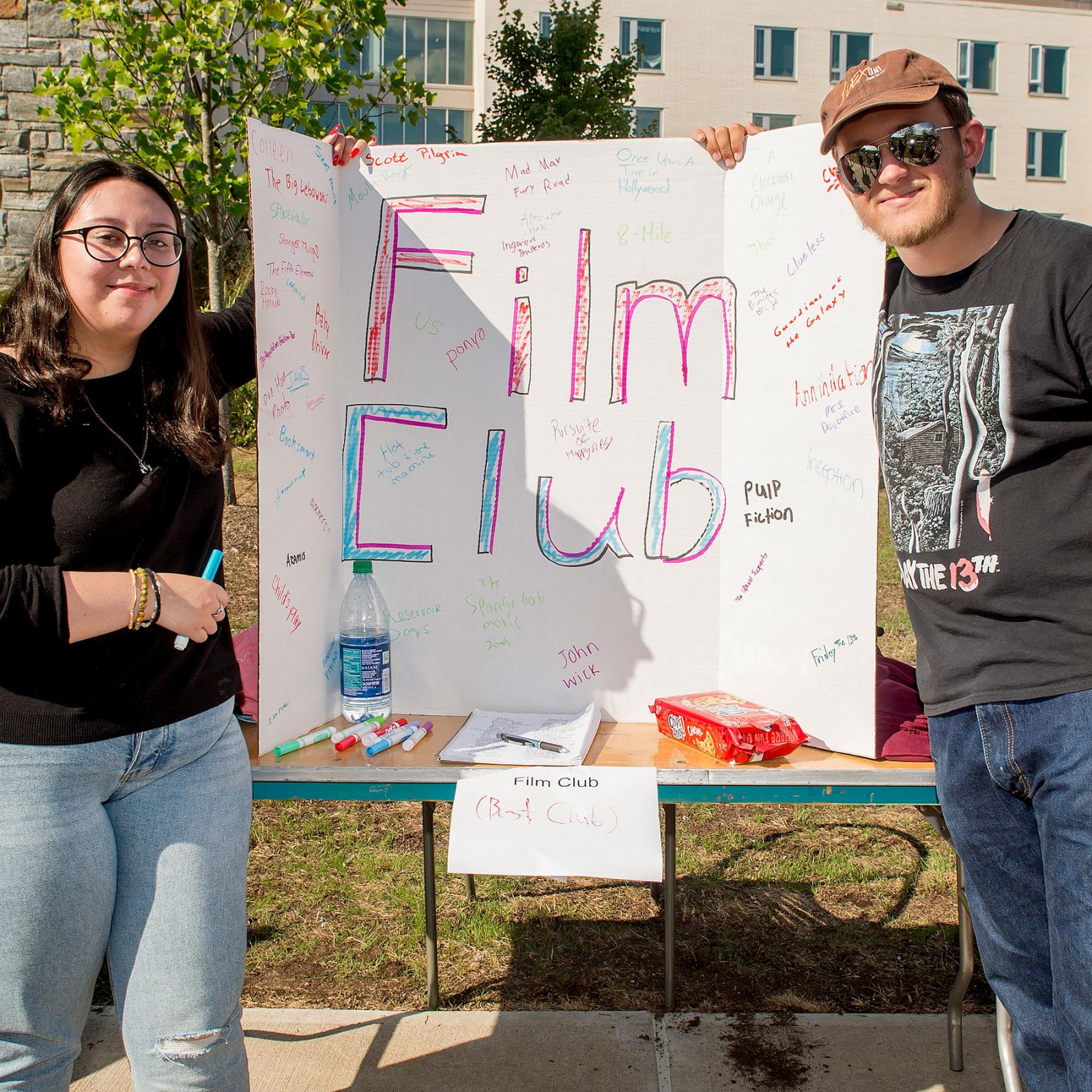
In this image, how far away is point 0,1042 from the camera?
1.44m

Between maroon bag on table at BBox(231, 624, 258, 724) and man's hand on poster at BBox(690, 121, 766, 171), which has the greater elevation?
man's hand on poster at BBox(690, 121, 766, 171)

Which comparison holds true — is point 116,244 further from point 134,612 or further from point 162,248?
point 134,612

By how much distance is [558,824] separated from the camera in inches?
78.2

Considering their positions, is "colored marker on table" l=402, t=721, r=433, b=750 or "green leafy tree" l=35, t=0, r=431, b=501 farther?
"green leafy tree" l=35, t=0, r=431, b=501

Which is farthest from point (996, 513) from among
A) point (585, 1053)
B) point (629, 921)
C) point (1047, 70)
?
point (1047, 70)

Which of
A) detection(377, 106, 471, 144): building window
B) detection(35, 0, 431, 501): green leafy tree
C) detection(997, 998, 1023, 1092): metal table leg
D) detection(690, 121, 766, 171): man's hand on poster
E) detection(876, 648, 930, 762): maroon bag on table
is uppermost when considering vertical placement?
detection(377, 106, 471, 144): building window

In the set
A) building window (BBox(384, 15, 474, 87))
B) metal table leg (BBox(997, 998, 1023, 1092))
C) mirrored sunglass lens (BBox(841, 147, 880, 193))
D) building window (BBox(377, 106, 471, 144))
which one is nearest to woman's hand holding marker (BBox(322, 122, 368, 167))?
mirrored sunglass lens (BBox(841, 147, 880, 193))

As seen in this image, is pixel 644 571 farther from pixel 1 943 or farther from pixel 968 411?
pixel 1 943

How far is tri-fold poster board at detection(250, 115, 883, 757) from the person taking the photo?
2.21 m

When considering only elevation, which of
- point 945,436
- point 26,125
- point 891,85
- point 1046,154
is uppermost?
point 1046,154

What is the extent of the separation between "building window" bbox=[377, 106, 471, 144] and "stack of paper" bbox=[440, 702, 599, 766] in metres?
20.2

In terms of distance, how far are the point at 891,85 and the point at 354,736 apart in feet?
5.64

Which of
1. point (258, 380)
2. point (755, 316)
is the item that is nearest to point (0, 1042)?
point (258, 380)

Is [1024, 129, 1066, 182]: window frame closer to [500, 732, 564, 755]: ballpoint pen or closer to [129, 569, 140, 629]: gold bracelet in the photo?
[500, 732, 564, 755]: ballpoint pen
